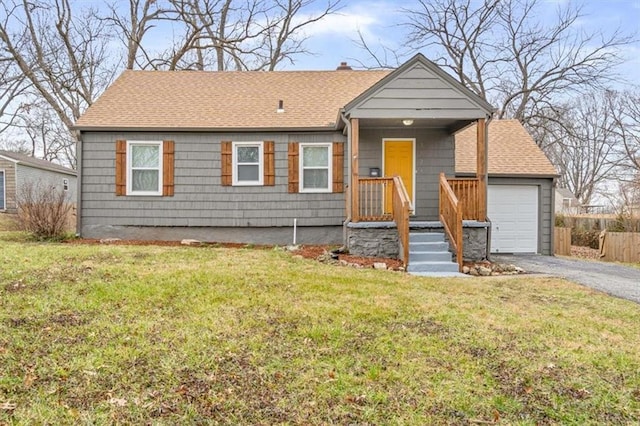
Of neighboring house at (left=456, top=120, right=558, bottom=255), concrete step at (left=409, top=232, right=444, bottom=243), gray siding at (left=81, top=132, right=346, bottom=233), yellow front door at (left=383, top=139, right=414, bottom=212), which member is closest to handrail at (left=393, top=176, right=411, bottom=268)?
concrete step at (left=409, top=232, right=444, bottom=243)

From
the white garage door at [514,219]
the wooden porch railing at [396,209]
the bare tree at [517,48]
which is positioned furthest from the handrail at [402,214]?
the bare tree at [517,48]

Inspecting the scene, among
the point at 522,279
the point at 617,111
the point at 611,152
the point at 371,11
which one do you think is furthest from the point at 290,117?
the point at 611,152

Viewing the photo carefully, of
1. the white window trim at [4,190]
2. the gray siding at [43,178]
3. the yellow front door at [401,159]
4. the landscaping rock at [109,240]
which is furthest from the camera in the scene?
the gray siding at [43,178]

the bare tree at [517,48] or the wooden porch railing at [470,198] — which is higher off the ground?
the bare tree at [517,48]

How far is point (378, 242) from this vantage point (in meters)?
8.49

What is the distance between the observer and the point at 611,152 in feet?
96.3

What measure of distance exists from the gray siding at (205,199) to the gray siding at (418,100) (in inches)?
85.8

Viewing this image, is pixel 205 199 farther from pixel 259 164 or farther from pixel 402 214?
pixel 402 214

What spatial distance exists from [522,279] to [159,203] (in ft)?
27.2

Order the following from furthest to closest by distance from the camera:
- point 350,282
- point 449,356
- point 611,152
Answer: point 611,152
point 350,282
point 449,356

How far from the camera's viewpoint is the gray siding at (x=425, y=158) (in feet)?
34.6

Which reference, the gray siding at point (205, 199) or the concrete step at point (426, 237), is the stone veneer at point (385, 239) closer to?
the concrete step at point (426, 237)

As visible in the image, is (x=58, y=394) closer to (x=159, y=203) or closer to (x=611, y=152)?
(x=159, y=203)

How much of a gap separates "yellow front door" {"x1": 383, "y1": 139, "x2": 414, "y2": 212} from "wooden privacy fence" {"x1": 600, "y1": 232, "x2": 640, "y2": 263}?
7.38m
